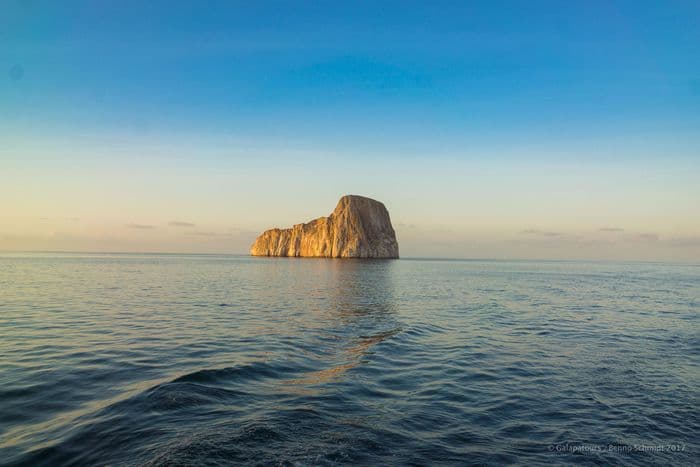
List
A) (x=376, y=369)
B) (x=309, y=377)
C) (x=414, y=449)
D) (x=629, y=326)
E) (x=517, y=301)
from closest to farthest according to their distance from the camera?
(x=414, y=449) → (x=309, y=377) → (x=376, y=369) → (x=629, y=326) → (x=517, y=301)

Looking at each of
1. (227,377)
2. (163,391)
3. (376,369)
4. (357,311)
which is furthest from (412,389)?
(357,311)

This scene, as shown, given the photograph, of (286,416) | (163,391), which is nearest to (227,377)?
(163,391)

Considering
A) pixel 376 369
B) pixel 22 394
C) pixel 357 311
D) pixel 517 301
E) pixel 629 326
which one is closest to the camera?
pixel 22 394

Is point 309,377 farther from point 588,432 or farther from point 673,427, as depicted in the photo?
point 673,427

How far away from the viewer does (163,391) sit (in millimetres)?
11031

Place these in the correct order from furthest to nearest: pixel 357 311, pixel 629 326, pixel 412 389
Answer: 1. pixel 357 311
2. pixel 629 326
3. pixel 412 389

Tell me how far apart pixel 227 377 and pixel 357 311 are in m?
17.7

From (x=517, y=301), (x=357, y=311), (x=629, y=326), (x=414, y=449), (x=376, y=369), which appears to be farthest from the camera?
(x=517, y=301)

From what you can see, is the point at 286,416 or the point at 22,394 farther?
the point at 22,394

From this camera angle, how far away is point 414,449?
312 inches

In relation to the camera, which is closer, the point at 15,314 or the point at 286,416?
the point at 286,416

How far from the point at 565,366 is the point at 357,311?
1678cm

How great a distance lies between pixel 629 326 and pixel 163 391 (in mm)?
25281

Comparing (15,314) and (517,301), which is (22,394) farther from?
(517,301)
